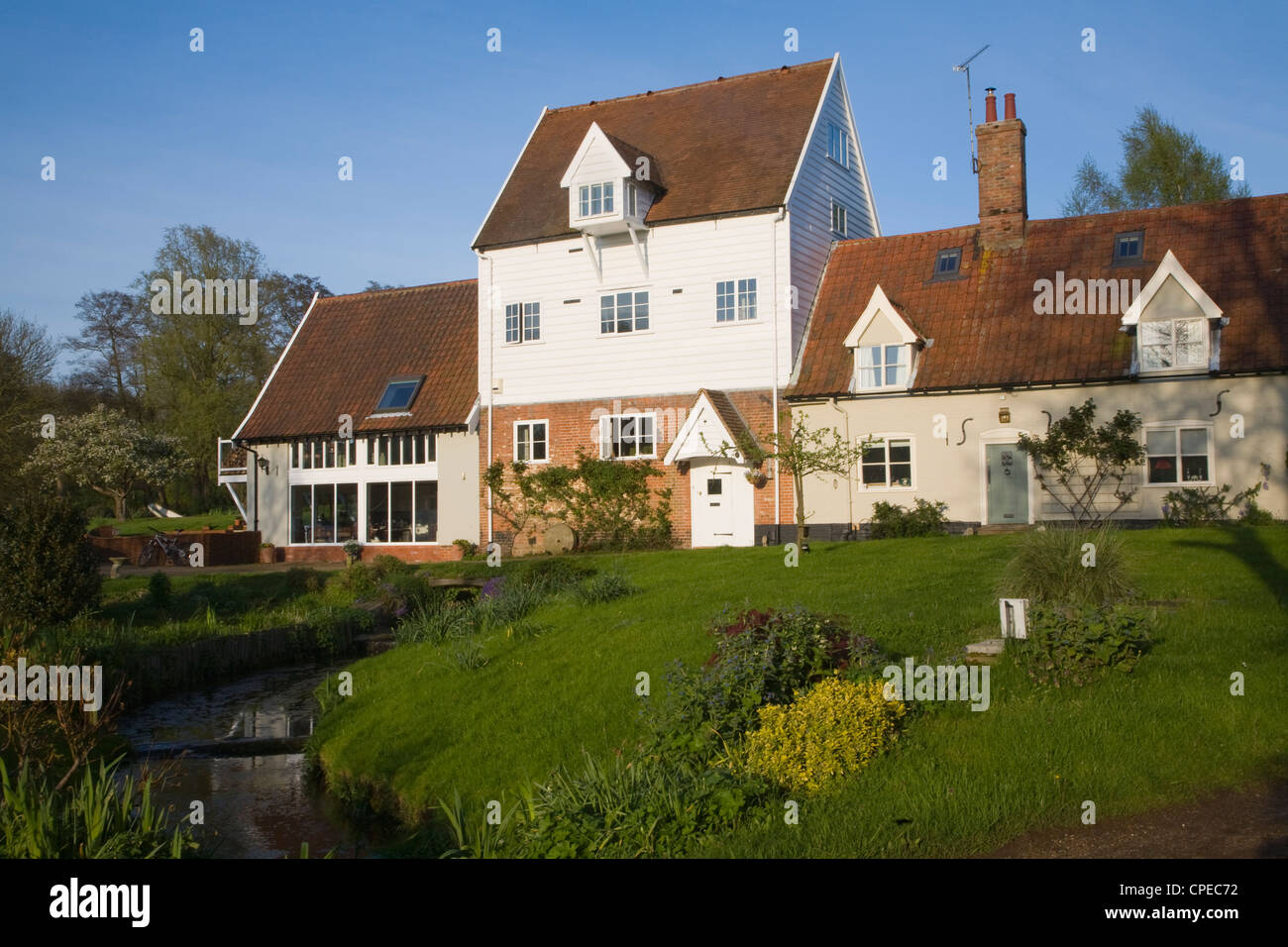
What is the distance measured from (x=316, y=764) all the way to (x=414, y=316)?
24268mm

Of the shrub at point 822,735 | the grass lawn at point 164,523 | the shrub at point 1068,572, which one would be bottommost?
the shrub at point 822,735

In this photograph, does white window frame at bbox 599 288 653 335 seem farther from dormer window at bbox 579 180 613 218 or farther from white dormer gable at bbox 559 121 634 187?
white dormer gable at bbox 559 121 634 187

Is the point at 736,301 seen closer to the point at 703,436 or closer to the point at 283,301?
the point at 703,436

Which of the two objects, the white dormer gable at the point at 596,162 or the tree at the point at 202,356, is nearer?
the white dormer gable at the point at 596,162

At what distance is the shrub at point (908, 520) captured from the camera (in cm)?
2541

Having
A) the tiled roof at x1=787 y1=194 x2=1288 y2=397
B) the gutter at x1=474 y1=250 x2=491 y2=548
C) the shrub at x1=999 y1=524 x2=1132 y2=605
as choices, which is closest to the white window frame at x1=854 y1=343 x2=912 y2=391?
the tiled roof at x1=787 y1=194 x2=1288 y2=397

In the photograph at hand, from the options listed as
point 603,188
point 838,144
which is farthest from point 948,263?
point 603,188

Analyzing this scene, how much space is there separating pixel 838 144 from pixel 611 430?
1033 centimetres

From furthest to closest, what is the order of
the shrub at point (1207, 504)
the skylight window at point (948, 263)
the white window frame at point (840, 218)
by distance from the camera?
the white window frame at point (840, 218), the skylight window at point (948, 263), the shrub at point (1207, 504)

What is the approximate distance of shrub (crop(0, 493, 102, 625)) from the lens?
1691 cm

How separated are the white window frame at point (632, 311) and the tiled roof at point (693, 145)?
189 cm

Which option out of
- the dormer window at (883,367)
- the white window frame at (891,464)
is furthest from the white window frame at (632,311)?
the white window frame at (891,464)

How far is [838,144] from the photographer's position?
102 ft

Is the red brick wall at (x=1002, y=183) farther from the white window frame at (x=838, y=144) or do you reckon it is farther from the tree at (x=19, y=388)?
the tree at (x=19, y=388)
